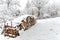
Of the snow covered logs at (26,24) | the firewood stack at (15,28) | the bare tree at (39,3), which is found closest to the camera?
the firewood stack at (15,28)

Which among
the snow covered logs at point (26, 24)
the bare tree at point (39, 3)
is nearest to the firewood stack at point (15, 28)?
the snow covered logs at point (26, 24)

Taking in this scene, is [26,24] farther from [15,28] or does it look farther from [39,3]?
[39,3]

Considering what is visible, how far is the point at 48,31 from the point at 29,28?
1107 mm

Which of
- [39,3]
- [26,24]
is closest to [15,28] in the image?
[26,24]

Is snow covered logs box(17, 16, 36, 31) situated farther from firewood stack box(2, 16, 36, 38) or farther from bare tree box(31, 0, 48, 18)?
bare tree box(31, 0, 48, 18)

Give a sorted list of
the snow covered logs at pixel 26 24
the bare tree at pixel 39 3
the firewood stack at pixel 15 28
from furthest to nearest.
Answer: the bare tree at pixel 39 3
the snow covered logs at pixel 26 24
the firewood stack at pixel 15 28

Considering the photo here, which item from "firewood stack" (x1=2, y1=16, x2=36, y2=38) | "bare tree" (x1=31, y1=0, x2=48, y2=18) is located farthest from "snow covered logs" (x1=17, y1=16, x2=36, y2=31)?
"bare tree" (x1=31, y1=0, x2=48, y2=18)

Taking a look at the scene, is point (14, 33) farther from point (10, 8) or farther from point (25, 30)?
point (10, 8)

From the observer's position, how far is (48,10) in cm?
2166

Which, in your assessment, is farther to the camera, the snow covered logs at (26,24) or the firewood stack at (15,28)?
the snow covered logs at (26,24)

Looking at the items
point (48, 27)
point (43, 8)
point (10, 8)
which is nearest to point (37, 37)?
point (48, 27)

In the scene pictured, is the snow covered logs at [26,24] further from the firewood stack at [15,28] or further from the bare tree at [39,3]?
the bare tree at [39,3]

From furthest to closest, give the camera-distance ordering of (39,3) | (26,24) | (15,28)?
(39,3) → (26,24) → (15,28)

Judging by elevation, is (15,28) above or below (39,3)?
below
